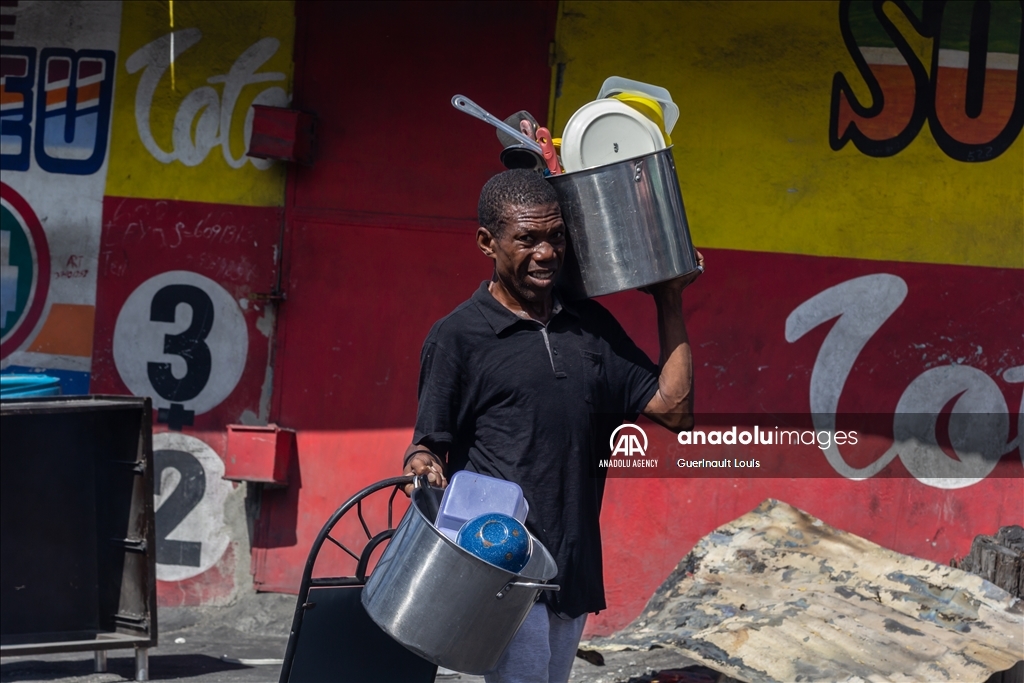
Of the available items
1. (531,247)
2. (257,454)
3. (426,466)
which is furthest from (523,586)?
(257,454)

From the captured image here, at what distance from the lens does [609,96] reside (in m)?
3.28

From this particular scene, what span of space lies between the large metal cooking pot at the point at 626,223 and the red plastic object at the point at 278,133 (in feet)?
9.36

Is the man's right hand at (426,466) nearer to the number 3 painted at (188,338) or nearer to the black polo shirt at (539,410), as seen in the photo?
the black polo shirt at (539,410)

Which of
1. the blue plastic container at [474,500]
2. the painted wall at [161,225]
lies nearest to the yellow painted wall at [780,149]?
the painted wall at [161,225]

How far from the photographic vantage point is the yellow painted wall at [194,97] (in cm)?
573

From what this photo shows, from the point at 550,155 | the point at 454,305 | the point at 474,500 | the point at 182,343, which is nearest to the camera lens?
the point at 474,500

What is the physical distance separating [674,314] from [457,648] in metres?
1.03

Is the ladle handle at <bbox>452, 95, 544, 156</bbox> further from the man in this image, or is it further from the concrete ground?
the concrete ground

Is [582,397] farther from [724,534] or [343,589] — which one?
[724,534]

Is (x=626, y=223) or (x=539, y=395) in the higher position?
(x=626, y=223)

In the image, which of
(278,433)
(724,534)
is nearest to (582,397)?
(724,534)

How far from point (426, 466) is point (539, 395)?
336 millimetres

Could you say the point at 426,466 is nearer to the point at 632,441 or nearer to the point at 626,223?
the point at 626,223

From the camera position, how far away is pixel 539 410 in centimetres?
285
